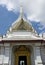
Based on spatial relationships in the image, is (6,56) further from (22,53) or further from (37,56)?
(37,56)

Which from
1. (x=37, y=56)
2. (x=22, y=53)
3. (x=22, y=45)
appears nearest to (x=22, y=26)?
(x=22, y=45)

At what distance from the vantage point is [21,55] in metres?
23.6

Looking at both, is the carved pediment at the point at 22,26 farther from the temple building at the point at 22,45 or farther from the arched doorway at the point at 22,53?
the arched doorway at the point at 22,53

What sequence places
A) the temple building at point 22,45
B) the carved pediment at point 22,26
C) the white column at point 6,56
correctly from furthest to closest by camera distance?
the carved pediment at point 22,26 < the temple building at point 22,45 < the white column at point 6,56

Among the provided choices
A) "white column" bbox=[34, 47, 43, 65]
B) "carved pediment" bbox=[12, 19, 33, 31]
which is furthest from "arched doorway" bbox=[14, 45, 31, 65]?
"carved pediment" bbox=[12, 19, 33, 31]

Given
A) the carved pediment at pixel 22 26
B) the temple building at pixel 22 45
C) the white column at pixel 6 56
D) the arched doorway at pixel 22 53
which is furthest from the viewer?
the carved pediment at pixel 22 26

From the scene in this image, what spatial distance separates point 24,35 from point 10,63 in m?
3.57

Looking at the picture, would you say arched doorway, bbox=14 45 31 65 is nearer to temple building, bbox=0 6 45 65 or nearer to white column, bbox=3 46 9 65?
→ temple building, bbox=0 6 45 65

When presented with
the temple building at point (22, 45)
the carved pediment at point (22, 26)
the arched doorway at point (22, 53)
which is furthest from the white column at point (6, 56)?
the carved pediment at point (22, 26)

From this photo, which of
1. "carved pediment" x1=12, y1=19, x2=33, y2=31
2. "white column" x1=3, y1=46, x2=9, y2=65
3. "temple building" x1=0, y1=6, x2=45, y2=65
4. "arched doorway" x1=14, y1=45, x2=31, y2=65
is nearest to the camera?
"white column" x1=3, y1=46, x2=9, y2=65

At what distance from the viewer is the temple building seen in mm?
21844

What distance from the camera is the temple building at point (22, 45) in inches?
860

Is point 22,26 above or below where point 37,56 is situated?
above

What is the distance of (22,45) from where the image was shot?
23.3 meters
